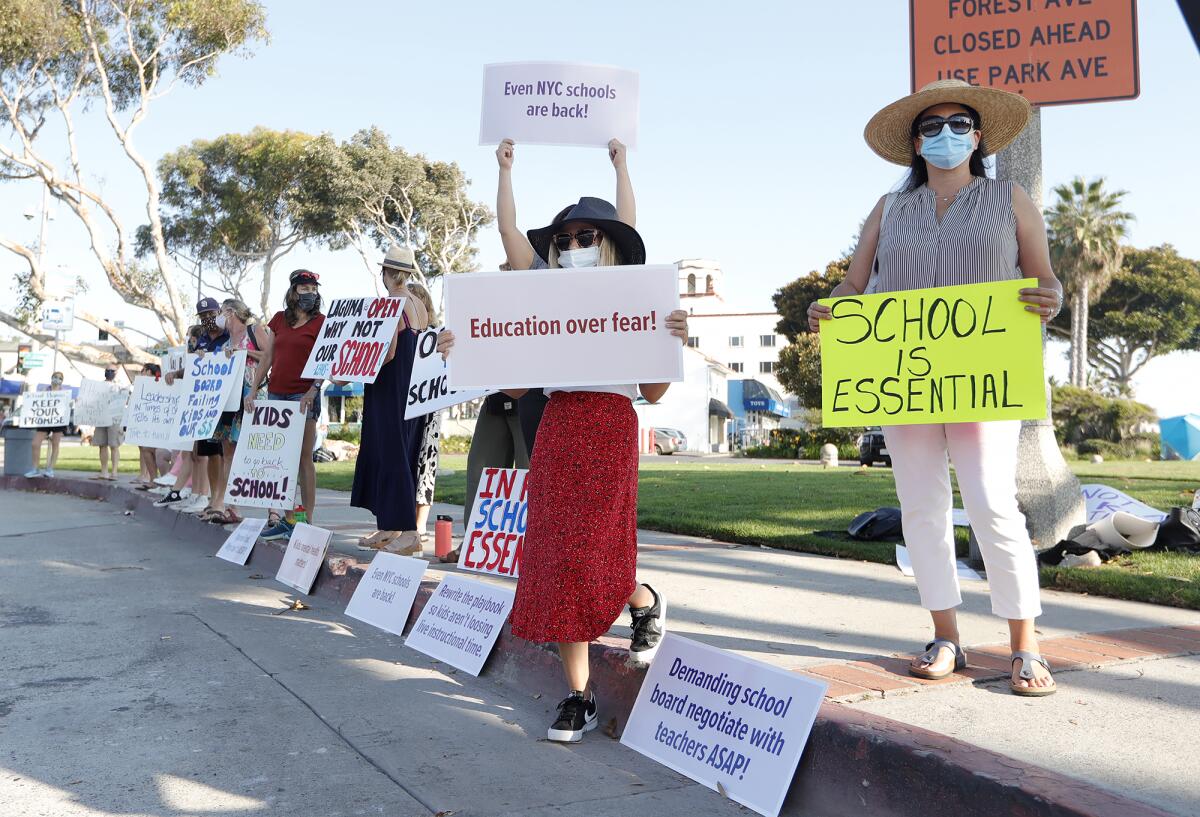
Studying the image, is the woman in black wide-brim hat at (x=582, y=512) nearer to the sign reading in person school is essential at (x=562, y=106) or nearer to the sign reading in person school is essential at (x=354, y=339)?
the sign reading in person school is essential at (x=562, y=106)

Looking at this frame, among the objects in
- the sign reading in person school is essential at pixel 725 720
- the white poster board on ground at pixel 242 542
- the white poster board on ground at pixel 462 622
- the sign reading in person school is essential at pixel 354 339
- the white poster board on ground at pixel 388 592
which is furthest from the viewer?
the white poster board on ground at pixel 242 542

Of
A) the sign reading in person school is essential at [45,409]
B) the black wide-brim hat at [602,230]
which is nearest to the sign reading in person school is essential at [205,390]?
the black wide-brim hat at [602,230]

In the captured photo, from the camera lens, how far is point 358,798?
9.52 ft

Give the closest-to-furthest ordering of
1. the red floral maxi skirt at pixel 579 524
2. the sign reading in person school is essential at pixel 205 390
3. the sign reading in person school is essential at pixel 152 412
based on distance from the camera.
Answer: the red floral maxi skirt at pixel 579 524, the sign reading in person school is essential at pixel 205 390, the sign reading in person school is essential at pixel 152 412

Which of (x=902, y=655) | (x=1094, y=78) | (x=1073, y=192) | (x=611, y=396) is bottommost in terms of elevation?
(x=902, y=655)

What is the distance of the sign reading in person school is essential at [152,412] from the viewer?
33.9 feet

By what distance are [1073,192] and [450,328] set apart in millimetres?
52591

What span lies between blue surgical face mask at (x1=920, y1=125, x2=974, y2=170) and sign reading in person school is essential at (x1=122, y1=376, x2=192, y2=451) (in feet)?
26.7

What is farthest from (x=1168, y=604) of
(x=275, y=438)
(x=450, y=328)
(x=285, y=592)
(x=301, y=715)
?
(x=275, y=438)

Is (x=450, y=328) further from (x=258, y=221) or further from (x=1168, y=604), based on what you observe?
(x=258, y=221)

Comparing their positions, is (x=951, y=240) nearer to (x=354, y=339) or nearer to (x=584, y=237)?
(x=584, y=237)

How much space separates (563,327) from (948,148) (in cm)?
150

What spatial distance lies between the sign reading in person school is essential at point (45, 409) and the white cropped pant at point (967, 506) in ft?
50.0

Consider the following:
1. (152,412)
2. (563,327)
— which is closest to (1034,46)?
(563,327)
